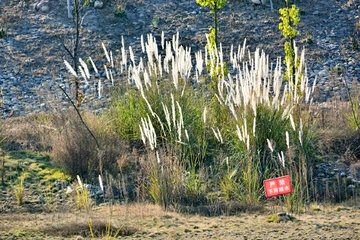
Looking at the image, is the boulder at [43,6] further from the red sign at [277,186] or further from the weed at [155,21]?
the red sign at [277,186]

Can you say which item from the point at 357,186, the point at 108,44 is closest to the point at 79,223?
the point at 357,186

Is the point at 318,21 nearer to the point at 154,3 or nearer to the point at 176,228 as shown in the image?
the point at 154,3

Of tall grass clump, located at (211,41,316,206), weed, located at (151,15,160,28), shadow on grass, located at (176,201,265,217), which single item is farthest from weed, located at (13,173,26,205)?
weed, located at (151,15,160,28)

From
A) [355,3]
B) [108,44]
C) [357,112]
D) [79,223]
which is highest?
[355,3]

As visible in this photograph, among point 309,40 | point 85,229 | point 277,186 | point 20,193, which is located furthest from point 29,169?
point 309,40

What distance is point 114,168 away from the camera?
509 centimetres

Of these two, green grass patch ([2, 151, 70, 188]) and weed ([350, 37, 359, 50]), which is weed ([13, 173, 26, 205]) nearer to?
green grass patch ([2, 151, 70, 188])

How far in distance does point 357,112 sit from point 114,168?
4185 millimetres

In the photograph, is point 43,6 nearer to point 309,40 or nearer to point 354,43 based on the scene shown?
point 309,40

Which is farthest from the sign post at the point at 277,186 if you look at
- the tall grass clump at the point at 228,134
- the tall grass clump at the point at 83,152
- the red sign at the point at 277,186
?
the tall grass clump at the point at 83,152

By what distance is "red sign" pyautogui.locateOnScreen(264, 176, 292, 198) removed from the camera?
11.0ft

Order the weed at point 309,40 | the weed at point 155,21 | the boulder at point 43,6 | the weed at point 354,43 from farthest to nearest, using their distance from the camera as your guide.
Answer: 1. the boulder at point 43,6
2. the weed at point 155,21
3. the weed at point 309,40
4. the weed at point 354,43

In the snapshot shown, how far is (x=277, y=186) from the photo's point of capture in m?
3.38

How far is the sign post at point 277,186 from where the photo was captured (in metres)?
3.36
